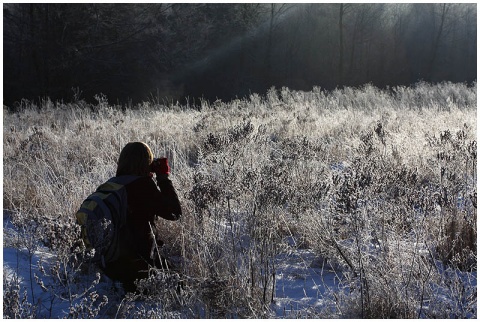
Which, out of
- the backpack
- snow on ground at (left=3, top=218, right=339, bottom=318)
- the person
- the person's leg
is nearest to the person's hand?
the person

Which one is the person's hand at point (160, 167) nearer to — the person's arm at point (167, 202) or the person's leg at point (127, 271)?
the person's arm at point (167, 202)

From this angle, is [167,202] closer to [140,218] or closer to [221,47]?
[140,218]

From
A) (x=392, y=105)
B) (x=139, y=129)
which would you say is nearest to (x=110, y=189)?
(x=139, y=129)

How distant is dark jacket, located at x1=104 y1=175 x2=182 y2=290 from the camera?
10.0 feet

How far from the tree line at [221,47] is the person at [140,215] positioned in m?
9.66

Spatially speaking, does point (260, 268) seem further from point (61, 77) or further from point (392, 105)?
point (61, 77)

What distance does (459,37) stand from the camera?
3094cm

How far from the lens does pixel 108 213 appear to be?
3.00 meters

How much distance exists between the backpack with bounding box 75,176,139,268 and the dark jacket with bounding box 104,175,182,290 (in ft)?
0.12

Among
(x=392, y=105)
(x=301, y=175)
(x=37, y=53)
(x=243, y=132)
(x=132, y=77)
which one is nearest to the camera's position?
(x=301, y=175)

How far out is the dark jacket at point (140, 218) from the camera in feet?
10.0

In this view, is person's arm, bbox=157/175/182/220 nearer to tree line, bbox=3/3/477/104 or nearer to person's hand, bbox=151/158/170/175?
person's hand, bbox=151/158/170/175

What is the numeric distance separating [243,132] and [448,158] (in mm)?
1959

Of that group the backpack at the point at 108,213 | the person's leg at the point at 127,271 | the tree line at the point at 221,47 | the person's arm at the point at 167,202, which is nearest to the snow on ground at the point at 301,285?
the person's arm at the point at 167,202
